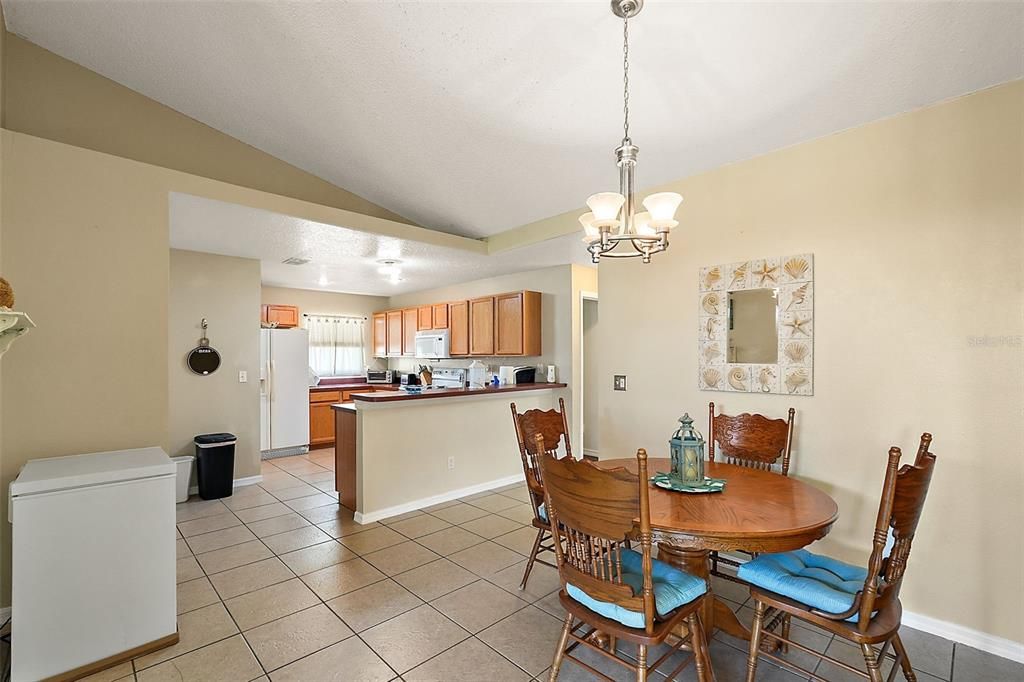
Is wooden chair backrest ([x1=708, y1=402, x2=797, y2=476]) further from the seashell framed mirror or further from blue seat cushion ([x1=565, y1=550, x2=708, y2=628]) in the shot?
blue seat cushion ([x1=565, y1=550, x2=708, y2=628])

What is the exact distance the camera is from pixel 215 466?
443 cm

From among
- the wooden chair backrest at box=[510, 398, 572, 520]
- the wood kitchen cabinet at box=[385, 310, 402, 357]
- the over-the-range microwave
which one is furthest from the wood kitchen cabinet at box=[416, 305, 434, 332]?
the wooden chair backrest at box=[510, 398, 572, 520]

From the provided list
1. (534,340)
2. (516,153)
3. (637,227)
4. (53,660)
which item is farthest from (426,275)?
(53,660)

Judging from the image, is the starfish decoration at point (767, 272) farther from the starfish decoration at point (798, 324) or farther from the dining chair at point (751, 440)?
the dining chair at point (751, 440)

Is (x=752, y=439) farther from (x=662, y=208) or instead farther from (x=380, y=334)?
(x=380, y=334)

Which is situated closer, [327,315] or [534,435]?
[534,435]

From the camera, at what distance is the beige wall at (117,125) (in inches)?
108

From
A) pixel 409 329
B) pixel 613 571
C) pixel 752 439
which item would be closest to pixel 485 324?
pixel 409 329

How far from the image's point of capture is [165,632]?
2.26 metres

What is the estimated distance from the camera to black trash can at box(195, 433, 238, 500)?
14.5 feet

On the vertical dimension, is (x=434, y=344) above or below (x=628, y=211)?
below

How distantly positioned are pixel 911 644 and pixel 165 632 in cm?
351

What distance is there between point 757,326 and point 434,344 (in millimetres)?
4395

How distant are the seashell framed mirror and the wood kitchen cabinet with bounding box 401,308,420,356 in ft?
15.4
